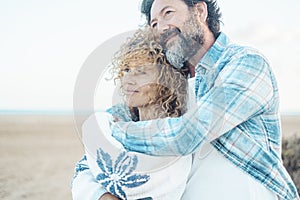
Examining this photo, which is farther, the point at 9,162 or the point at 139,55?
the point at 9,162

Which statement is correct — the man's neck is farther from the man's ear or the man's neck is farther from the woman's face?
the woman's face

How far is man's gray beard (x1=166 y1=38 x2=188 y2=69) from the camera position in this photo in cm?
126

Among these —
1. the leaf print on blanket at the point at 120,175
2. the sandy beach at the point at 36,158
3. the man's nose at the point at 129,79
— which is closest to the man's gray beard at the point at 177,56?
the man's nose at the point at 129,79

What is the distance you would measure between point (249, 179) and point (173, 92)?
0.30 metres

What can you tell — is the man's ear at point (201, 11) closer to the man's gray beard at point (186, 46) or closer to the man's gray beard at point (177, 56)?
the man's gray beard at point (186, 46)

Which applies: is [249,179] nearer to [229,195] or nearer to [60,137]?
[229,195]

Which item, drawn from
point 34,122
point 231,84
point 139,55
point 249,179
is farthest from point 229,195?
point 34,122

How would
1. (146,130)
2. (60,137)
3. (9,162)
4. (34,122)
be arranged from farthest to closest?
(34,122)
(60,137)
(9,162)
(146,130)

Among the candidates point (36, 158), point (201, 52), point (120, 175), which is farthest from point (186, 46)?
point (36, 158)

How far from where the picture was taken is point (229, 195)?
1.25 metres

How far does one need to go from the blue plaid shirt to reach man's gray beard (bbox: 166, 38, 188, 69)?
5cm

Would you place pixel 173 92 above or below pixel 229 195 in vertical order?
above

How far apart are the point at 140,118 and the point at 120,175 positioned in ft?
0.58

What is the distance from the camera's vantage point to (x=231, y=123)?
1.20 m
